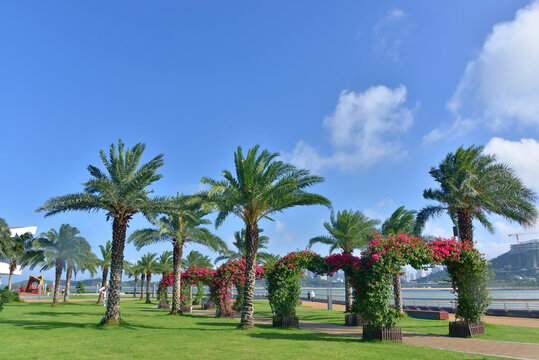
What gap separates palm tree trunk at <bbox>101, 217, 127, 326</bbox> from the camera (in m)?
18.3

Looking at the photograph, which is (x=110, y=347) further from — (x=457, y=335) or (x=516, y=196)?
(x=516, y=196)

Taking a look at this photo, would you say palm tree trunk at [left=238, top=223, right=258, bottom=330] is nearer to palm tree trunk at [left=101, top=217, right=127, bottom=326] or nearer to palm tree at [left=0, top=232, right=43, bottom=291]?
palm tree trunk at [left=101, top=217, right=127, bottom=326]

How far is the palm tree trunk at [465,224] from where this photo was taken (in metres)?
20.0

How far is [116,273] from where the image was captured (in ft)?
63.1

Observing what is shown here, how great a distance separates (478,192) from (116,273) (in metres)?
21.4

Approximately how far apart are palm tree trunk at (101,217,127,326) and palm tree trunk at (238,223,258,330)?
22.4ft

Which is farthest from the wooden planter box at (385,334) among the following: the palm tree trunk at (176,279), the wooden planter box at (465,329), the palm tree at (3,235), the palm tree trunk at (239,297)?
the palm tree at (3,235)

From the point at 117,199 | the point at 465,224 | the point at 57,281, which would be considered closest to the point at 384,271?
the point at 465,224

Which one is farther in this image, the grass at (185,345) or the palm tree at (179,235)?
the palm tree at (179,235)

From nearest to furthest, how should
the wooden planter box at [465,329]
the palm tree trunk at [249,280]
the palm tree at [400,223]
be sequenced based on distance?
the wooden planter box at [465,329], the palm tree trunk at [249,280], the palm tree at [400,223]

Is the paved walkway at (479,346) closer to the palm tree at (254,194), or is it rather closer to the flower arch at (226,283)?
the palm tree at (254,194)

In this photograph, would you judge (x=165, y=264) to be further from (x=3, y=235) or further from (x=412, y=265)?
(x=412, y=265)

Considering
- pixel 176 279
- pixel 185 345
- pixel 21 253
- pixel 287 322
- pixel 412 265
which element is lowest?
pixel 287 322

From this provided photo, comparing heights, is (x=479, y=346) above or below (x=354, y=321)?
above
